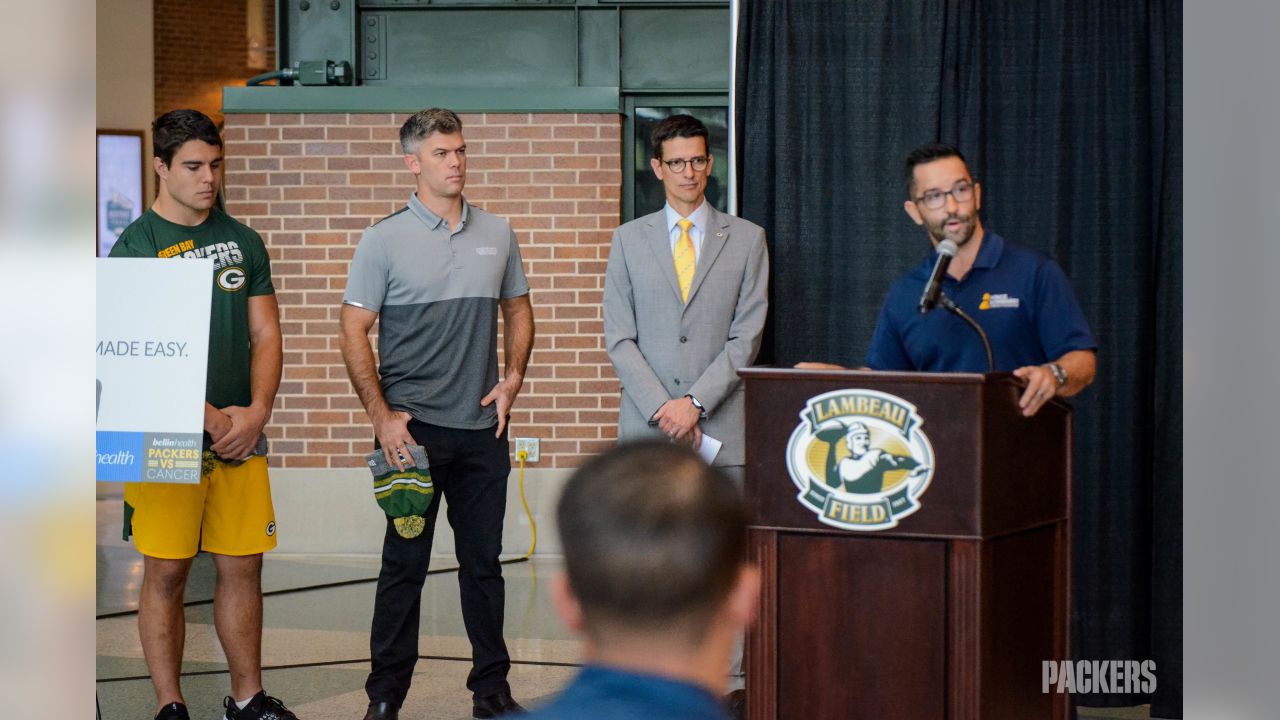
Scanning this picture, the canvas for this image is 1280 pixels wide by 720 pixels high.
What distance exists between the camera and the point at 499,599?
4160mm

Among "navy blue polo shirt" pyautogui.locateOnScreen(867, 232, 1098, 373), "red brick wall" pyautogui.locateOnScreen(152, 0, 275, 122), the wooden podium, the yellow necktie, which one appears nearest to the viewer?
the wooden podium

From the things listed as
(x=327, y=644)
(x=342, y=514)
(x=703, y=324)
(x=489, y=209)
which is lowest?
(x=327, y=644)

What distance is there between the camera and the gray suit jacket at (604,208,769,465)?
4.22 m

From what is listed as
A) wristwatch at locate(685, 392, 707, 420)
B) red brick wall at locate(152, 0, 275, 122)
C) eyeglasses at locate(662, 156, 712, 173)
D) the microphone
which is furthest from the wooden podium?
red brick wall at locate(152, 0, 275, 122)

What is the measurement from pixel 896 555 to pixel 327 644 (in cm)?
302

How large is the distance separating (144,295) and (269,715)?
141cm

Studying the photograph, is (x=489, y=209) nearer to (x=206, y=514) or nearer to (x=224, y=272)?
(x=224, y=272)

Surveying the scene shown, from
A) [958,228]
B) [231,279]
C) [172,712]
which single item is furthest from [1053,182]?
[172,712]

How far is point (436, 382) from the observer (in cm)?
407

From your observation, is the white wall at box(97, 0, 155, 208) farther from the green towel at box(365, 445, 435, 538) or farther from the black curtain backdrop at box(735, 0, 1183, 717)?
the black curtain backdrop at box(735, 0, 1183, 717)

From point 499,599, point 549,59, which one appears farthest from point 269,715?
point 549,59

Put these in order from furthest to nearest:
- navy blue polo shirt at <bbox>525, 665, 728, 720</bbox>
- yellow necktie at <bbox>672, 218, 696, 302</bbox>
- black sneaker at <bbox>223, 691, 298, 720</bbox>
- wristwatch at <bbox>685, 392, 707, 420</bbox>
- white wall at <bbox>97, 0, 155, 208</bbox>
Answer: white wall at <bbox>97, 0, 155, 208</bbox> < yellow necktie at <bbox>672, 218, 696, 302</bbox> < wristwatch at <bbox>685, 392, 707, 420</bbox> < black sneaker at <bbox>223, 691, 298, 720</bbox> < navy blue polo shirt at <bbox>525, 665, 728, 720</bbox>

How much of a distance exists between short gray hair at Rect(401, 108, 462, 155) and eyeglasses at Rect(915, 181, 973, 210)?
1.51 m
